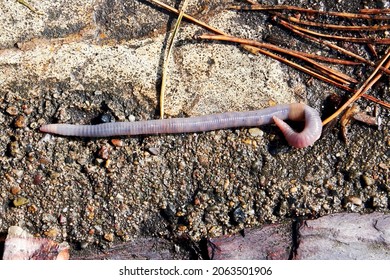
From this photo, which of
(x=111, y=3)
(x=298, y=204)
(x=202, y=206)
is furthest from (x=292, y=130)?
(x=111, y=3)

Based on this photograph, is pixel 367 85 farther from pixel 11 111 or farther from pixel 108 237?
pixel 11 111

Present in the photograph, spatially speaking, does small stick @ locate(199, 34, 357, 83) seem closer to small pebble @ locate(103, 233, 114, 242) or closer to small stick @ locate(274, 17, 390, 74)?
small stick @ locate(274, 17, 390, 74)

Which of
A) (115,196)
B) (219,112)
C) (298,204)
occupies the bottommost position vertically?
(115,196)

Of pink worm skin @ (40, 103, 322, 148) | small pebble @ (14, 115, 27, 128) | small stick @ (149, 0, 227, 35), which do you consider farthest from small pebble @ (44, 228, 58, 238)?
small stick @ (149, 0, 227, 35)

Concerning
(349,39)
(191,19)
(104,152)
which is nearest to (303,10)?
(349,39)

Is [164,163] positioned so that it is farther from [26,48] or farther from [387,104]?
[387,104]

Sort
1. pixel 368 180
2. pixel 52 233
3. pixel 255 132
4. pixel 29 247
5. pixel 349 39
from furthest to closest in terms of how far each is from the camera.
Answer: pixel 349 39, pixel 255 132, pixel 368 180, pixel 52 233, pixel 29 247

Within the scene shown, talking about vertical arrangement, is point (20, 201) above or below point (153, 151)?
below

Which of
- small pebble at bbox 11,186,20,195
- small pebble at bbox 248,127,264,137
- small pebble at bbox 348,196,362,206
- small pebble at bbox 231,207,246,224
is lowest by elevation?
small pebble at bbox 11,186,20,195

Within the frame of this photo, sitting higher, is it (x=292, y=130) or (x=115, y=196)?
(x=292, y=130)
